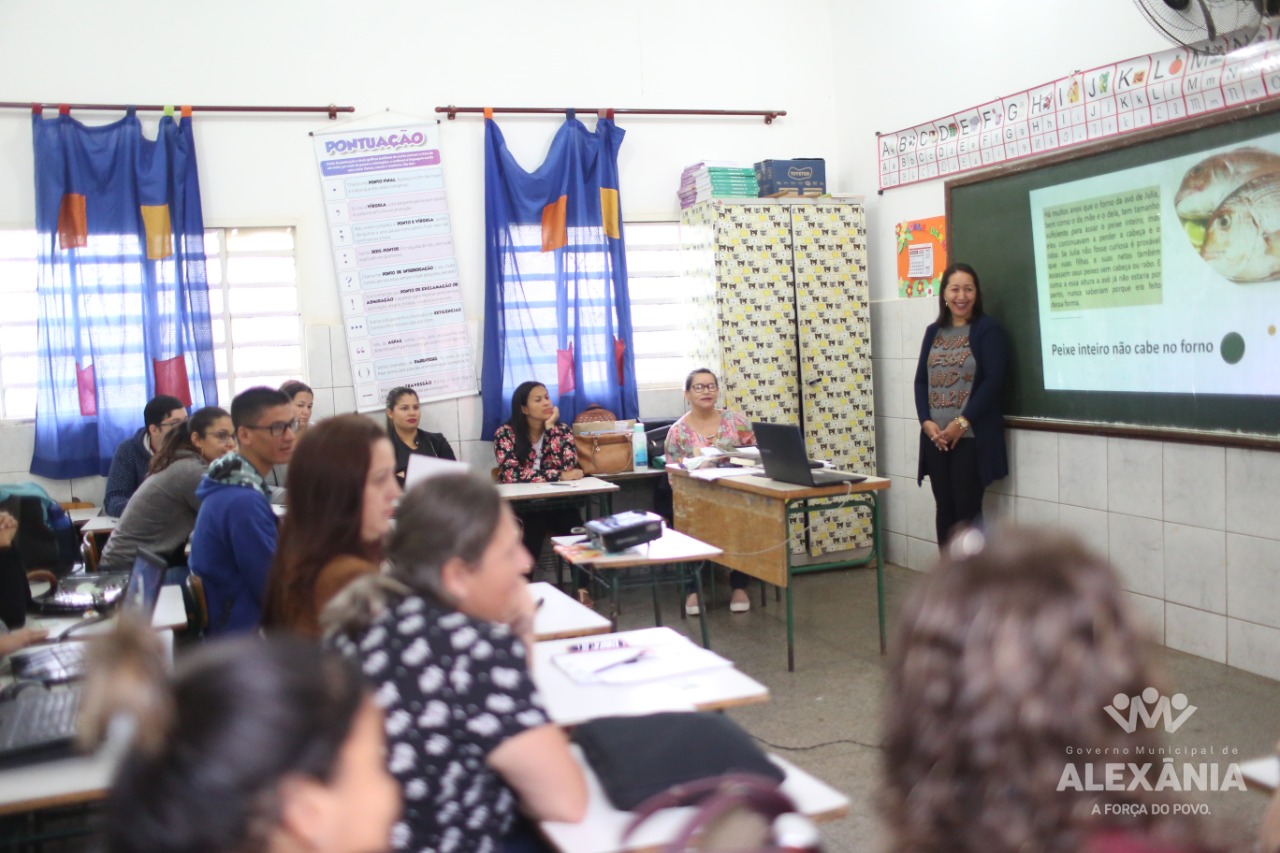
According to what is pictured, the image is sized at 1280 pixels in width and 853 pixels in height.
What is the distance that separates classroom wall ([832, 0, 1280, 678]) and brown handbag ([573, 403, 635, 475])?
178 centimetres

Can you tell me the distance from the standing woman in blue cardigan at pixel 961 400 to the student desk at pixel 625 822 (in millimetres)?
3818

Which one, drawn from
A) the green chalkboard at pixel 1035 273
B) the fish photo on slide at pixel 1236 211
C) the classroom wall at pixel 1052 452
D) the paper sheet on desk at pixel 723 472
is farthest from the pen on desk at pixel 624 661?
the fish photo on slide at pixel 1236 211

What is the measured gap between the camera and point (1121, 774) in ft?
2.97

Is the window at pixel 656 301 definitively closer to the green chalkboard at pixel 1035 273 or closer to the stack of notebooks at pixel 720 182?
the stack of notebooks at pixel 720 182

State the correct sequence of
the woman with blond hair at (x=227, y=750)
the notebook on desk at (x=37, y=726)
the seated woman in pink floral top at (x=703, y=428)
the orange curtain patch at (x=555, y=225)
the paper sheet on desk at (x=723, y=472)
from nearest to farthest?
1. the woman with blond hair at (x=227, y=750)
2. the notebook on desk at (x=37, y=726)
3. the paper sheet on desk at (x=723, y=472)
4. the seated woman in pink floral top at (x=703, y=428)
5. the orange curtain patch at (x=555, y=225)

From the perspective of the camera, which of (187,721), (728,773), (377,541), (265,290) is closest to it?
(187,721)

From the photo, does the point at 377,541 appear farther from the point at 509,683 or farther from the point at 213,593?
the point at 213,593

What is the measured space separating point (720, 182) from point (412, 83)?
2.01 meters

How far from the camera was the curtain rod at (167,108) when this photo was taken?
561cm

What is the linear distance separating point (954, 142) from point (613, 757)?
16.0ft

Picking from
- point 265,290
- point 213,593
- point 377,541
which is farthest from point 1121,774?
point 265,290

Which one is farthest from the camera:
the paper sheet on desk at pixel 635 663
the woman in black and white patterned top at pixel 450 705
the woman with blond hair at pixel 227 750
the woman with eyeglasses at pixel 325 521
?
the paper sheet on desk at pixel 635 663

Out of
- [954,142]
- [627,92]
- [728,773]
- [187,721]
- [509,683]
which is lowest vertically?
[728,773]

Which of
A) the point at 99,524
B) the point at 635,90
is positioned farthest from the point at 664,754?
the point at 635,90
